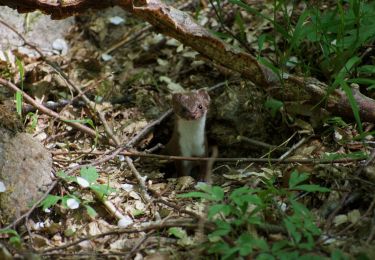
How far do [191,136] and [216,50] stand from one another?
1.03m

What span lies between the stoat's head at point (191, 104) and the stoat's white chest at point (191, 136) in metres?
0.15

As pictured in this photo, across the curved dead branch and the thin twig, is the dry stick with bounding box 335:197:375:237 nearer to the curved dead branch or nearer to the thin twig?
the curved dead branch

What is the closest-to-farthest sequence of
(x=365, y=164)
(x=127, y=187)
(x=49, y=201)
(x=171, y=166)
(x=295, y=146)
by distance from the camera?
(x=49, y=201) < (x=365, y=164) < (x=127, y=187) < (x=295, y=146) < (x=171, y=166)

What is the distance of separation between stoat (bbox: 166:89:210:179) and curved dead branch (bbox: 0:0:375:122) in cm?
53

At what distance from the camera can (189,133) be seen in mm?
4840

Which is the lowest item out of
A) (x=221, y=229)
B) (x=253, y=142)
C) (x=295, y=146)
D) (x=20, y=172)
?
(x=253, y=142)

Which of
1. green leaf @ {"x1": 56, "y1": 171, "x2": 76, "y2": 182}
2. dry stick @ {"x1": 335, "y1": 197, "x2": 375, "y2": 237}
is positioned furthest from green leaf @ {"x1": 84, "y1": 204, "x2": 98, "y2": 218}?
dry stick @ {"x1": 335, "y1": 197, "x2": 375, "y2": 237}

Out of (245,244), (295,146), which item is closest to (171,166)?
(295,146)

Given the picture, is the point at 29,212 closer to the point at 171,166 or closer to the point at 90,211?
the point at 90,211

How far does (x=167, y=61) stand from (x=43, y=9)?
73.1 inches

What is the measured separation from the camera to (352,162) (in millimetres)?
3408

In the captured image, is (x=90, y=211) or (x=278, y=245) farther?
(x=90, y=211)

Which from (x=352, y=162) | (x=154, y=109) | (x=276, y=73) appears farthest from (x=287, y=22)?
(x=154, y=109)

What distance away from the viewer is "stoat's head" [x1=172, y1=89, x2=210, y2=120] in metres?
4.55
